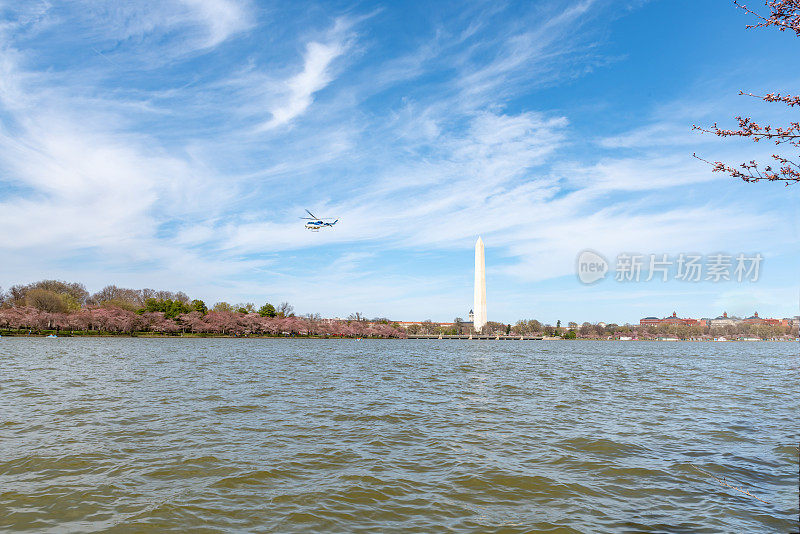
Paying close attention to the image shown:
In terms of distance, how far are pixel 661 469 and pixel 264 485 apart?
8.13m

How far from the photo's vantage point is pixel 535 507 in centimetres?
726

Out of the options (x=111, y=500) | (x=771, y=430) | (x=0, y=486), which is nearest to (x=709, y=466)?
(x=771, y=430)

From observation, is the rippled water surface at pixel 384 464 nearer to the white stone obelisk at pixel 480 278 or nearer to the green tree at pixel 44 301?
the green tree at pixel 44 301

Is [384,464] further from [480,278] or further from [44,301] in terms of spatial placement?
[480,278]

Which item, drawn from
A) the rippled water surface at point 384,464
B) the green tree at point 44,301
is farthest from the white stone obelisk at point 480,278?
the rippled water surface at point 384,464

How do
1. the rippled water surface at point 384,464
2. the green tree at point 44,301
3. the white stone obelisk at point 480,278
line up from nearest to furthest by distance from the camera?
the rippled water surface at point 384,464, the green tree at point 44,301, the white stone obelisk at point 480,278

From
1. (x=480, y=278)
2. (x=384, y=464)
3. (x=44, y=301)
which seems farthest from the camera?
(x=480, y=278)

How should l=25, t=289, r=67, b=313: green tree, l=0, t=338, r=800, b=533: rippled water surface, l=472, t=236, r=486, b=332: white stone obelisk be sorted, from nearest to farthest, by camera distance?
l=0, t=338, r=800, b=533: rippled water surface
l=25, t=289, r=67, b=313: green tree
l=472, t=236, r=486, b=332: white stone obelisk

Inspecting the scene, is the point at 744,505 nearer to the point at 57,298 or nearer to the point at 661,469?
the point at 661,469

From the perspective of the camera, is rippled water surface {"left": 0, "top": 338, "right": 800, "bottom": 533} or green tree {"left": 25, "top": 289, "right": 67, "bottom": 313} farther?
green tree {"left": 25, "top": 289, "right": 67, "bottom": 313}

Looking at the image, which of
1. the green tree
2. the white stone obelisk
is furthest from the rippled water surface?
the white stone obelisk

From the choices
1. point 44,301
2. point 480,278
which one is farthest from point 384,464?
point 480,278

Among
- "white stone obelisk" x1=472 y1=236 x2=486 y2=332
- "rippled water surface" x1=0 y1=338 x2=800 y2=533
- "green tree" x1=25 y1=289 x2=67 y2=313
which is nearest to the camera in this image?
"rippled water surface" x1=0 y1=338 x2=800 y2=533

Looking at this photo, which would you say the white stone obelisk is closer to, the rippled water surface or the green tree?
the green tree
